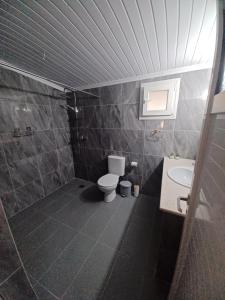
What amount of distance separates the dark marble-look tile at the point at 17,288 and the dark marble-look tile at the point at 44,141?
1990mm

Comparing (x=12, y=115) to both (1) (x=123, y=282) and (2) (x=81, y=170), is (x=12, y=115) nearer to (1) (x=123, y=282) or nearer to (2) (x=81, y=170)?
(2) (x=81, y=170)

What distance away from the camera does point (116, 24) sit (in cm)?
102

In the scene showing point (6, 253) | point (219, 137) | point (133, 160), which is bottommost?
point (133, 160)

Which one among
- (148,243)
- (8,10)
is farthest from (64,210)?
(8,10)

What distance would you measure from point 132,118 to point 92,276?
7.16 ft

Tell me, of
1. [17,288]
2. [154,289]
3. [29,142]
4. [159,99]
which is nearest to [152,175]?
[159,99]

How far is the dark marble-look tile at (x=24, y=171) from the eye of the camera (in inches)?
74.7

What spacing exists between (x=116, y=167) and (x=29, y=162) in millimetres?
1585

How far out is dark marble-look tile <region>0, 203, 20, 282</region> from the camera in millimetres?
495

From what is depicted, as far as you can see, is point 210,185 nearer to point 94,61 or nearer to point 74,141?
point 94,61

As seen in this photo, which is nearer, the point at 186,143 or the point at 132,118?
the point at 186,143

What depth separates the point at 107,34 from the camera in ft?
3.70

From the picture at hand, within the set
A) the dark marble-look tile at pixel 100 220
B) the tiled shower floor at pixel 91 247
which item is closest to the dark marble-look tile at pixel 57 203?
the tiled shower floor at pixel 91 247

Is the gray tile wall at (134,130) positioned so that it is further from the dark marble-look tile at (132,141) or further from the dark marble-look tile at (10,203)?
the dark marble-look tile at (10,203)
